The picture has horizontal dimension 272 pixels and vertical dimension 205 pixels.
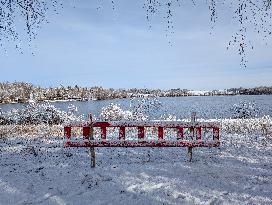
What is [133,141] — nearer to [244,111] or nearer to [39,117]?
[39,117]

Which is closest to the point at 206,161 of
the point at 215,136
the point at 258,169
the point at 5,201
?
the point at 215,136

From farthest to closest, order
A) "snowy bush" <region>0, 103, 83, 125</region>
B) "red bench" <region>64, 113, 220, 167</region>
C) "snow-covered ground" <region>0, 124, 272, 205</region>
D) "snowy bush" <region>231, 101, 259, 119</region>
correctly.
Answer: "snowy bush" <region>231, 101, 259, 119</region>, "snowy bush" <region>0, 103, 83, 125</region>, "red bench" <region>64, 113, 220, 167</region>, "snow-covered ground" <region>0, 124, 272, 205</region>

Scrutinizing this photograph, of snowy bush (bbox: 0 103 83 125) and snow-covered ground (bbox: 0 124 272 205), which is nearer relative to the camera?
snow-covered ground (bbox: 0 124 272 205)

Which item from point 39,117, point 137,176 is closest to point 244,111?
point 39,117

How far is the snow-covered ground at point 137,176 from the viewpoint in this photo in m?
9.76

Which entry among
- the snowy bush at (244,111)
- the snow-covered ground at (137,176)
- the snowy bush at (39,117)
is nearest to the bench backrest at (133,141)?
the snow-covered ground at (137,176)

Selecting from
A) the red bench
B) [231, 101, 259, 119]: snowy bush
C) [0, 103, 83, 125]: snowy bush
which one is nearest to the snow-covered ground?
the red bench

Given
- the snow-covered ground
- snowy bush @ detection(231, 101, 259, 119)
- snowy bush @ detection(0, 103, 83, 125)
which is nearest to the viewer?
the snow-covered ground

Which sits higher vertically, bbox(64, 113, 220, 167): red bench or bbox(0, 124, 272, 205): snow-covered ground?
bbox(64, 113, 220, 167): red bench

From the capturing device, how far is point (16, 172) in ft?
40.3

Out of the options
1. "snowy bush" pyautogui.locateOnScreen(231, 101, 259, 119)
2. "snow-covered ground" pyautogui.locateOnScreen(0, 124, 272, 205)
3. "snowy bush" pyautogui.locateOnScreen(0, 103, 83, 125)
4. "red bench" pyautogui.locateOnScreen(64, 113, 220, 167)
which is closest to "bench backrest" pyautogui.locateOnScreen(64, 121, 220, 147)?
"red bench" pyautogui.locateOnScreen(64, 113, 220, 167)

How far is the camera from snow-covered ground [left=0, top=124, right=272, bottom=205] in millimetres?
9758

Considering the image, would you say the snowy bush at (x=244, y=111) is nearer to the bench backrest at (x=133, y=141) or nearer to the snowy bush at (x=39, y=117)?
the snowy bush at (x=39, y=117)

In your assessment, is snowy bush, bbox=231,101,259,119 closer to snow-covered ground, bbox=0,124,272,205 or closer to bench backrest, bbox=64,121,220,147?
snow-covered ground, bbox=0,124,272,205
